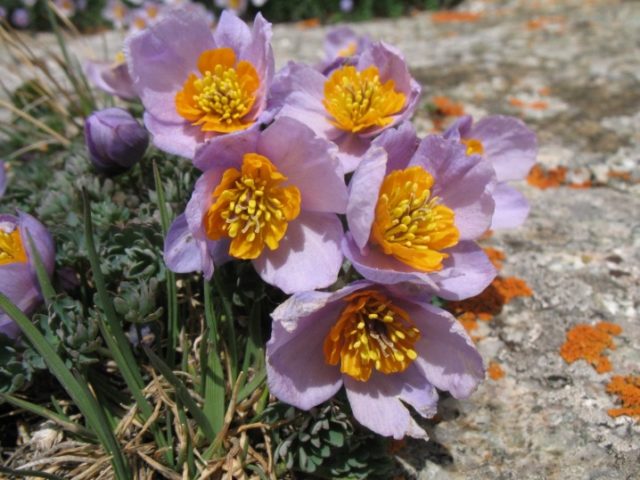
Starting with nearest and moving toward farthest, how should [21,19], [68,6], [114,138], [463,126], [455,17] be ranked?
[114,138] → [463,126] → [455,17] → [21,19] → [68,6]

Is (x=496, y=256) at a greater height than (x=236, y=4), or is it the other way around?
(x=496, y=256)

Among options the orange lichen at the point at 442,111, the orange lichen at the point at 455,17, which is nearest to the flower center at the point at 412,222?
the orange lichen at the point at 442,111

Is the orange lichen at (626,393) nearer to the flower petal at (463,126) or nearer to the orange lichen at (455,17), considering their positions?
the flower petal at (463,126)

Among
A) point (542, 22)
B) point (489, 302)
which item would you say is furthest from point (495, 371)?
point (542, 22)

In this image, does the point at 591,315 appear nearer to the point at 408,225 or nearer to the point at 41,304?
the point at 408,225

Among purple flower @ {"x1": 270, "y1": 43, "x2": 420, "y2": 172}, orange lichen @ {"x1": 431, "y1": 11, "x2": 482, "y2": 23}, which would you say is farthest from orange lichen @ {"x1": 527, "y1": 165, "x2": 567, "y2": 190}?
orange lichen @ {"x1": 431, "y1": 11, "x2": 482, "y2": 23}

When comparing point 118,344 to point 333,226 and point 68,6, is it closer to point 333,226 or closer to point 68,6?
point 333,226
